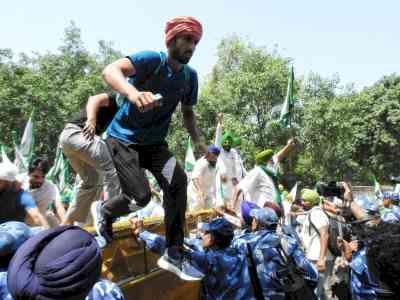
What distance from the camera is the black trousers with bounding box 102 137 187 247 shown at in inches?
141

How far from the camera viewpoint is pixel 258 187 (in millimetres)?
6926

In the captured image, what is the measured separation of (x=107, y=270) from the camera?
327 cm

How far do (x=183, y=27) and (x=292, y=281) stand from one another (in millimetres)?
2236

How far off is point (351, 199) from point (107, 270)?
7.88 ft

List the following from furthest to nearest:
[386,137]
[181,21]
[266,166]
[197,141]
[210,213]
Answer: [386,137]
[266,166]
[210,213]
[197,141]
[181,21]

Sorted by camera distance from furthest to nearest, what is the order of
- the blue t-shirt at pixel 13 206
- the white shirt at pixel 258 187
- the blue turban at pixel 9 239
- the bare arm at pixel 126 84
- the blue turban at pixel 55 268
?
1. the white shirt at pixel 258 187
2. the blue t-shirt at pixel 13 206
3. the bare arm at pixel 126 84
4. the blue turban at pixel 9 239
5. the blue turban at pixel 55 268

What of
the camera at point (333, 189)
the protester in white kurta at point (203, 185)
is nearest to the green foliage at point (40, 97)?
the protester in white kurta at point (203, 185)

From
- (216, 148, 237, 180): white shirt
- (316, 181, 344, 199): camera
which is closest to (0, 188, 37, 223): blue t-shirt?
(316, 181, 344, 199): camera

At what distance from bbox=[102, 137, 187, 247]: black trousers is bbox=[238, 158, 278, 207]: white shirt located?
10.1 feet

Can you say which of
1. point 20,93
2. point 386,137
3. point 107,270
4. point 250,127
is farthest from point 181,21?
point 386,137

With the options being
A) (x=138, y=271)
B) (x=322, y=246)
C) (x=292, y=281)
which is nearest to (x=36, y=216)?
(x=138, y=271)

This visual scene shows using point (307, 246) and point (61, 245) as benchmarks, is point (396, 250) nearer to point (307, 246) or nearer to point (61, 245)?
point (61, 245)

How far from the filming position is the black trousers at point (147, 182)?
11.8 feet

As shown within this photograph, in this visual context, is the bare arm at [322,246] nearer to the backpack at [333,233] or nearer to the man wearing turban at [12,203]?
the backpack at [333,233]
